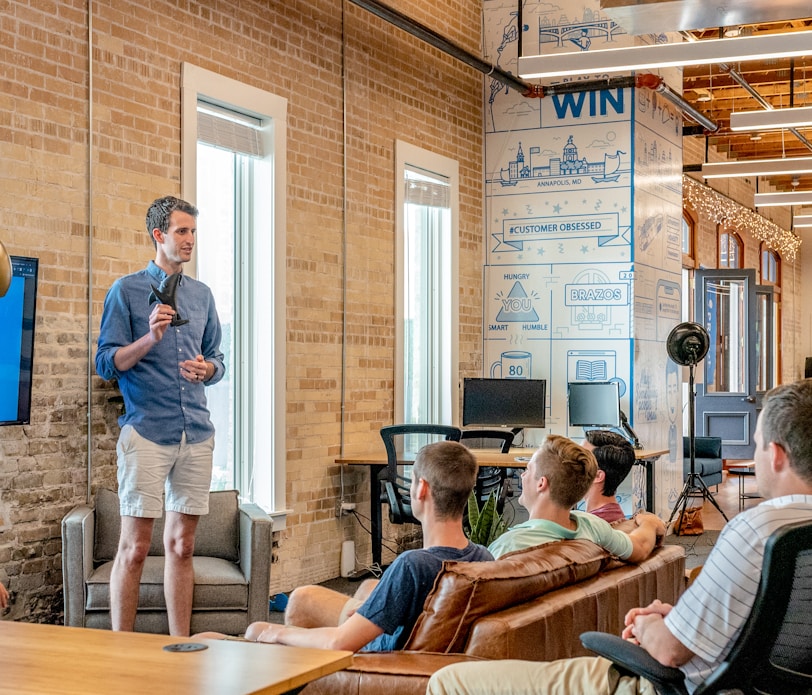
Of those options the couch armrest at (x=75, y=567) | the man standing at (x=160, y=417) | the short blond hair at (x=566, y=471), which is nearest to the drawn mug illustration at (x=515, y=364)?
the man standing at (x=160, y=417)

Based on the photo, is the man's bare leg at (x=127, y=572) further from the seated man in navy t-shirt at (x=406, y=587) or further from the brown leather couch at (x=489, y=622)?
the brown leather couch at (x=489, y=622)

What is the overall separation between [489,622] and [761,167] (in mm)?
10258

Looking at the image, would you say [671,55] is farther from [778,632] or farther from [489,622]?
[778,632]

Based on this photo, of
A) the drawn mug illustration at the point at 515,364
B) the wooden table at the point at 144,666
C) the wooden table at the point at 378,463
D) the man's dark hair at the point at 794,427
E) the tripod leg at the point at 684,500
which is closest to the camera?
the wooden table at the point at 144,666

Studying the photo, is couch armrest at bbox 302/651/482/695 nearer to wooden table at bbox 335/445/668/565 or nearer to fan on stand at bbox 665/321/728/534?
wooden table at bbox 335/445/668/565

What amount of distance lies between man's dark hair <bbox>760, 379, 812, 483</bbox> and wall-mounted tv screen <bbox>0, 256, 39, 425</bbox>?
3.42 m

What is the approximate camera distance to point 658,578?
→ 12.6 ft

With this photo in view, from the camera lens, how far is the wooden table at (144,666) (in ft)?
6.39

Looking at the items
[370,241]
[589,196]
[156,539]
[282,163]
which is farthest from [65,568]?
[589,196]

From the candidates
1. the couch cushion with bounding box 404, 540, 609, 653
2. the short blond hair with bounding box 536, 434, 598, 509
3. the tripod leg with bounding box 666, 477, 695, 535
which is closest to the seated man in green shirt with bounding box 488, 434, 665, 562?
the short blond hair with bounding box 536, 434, 598, 509

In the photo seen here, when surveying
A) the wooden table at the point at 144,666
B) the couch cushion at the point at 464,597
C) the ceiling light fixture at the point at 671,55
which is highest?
the ceiling light fixture at the point at 671,55

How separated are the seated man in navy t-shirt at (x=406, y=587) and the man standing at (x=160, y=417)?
4.30 feet

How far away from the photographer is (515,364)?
31.3 ft

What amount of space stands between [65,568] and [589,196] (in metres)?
5.72
